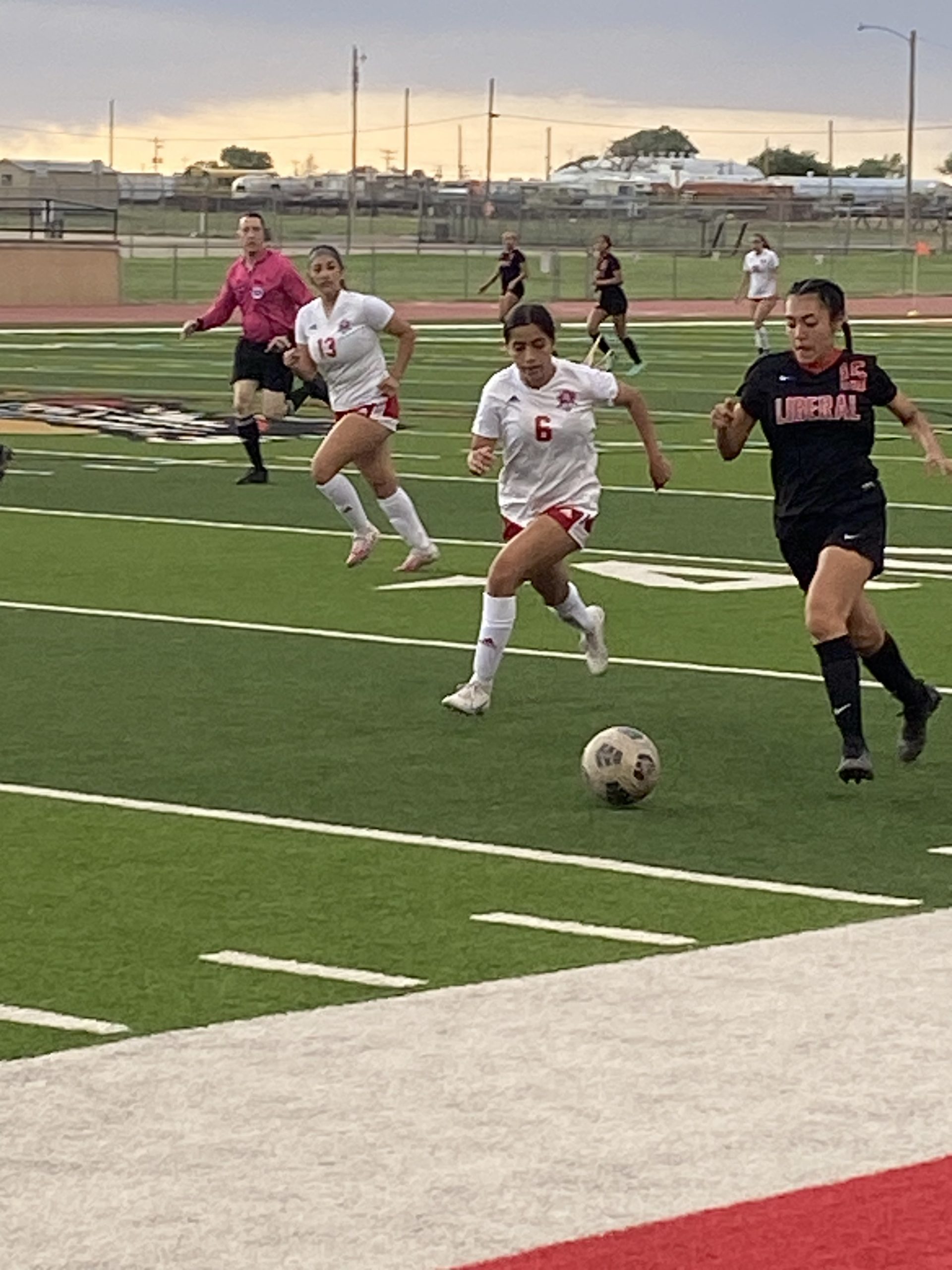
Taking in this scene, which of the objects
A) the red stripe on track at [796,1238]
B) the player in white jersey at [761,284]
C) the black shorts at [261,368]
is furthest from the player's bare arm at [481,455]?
the player in white jersey at [761,284]

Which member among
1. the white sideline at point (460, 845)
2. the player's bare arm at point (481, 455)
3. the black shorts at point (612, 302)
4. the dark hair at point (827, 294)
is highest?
the dark hair at point (827, 294)

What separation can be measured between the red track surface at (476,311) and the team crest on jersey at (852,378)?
40262 millimetres

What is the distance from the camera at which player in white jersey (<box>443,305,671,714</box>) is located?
12031 mm

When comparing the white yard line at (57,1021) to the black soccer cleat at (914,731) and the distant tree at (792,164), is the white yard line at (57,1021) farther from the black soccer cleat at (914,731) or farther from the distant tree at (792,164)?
the distant tree at (792,164)

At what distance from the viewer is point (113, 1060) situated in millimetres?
6750

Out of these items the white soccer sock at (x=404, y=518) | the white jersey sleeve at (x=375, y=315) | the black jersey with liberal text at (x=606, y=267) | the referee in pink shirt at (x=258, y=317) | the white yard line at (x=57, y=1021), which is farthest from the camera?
the black jersey with liberal text at (x=606, y=267)

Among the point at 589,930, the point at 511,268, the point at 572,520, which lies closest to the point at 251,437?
the point at 572,520

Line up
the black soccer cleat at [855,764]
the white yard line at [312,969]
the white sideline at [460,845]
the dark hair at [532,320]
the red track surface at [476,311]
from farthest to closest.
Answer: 1. the red track surface at [476,311]
2. the dark hair at [532,320]
3. the black soccer cleat at [855,764]
4. the white sideline at [460,845]
5. the white yard line at [312,969]

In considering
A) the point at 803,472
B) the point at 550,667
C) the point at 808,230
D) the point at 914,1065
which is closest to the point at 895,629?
the point at 550,667

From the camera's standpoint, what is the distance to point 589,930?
8.26 metres

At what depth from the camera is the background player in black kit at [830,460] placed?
34.6 ft

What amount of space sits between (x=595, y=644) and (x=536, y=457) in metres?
1.06

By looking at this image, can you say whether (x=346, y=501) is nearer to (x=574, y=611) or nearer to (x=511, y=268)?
(x=574, y=611)

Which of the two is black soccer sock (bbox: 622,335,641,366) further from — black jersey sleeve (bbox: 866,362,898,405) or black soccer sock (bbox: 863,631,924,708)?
black jersey sleeve (bbox: 866,362,898,405)
